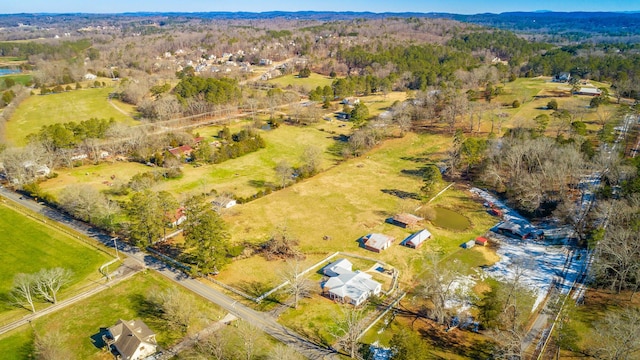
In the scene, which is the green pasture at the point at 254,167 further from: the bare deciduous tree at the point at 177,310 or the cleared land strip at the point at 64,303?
the bare deciduous tree at the point at 177,310

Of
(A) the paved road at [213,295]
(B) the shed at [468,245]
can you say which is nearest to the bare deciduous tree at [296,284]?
(A) the paved road at [213,295]

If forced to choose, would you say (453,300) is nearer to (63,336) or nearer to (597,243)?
(597,243)

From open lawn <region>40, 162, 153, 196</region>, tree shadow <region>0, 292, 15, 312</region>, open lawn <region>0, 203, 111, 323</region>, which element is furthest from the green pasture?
tree shadow <region>0, 292, 15, 312</region>

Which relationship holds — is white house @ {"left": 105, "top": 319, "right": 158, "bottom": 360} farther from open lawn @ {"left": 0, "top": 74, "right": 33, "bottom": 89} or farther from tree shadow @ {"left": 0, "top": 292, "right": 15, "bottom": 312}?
open lawn @ {"left": 0, "top": 74, "right": 33, "bottom": 89}

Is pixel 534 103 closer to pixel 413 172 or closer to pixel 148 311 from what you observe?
pixel 413 172

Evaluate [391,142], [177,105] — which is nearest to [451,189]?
[391,142]
